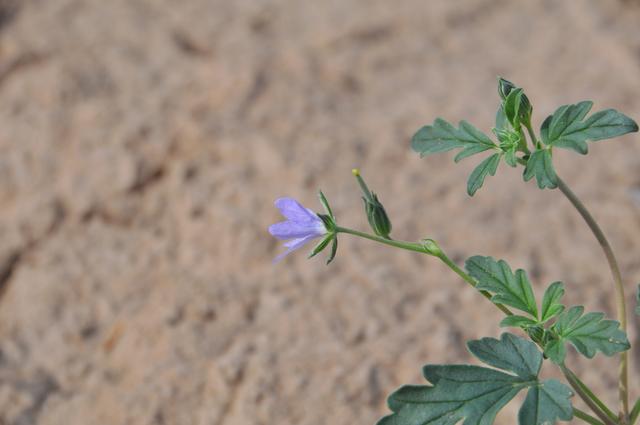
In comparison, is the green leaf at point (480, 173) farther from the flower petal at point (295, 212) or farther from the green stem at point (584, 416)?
the green stem at point (584, 416)

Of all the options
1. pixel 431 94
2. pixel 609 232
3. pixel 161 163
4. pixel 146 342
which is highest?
pixel 161 163

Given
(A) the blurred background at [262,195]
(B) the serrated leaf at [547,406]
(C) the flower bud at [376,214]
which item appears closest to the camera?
(B) the serrated leaf at [547,406]

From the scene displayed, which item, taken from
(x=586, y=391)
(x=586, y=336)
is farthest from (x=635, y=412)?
(x=586, y=336)

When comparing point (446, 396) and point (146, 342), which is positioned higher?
point (146, 342)

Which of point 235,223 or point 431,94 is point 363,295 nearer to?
point 235,223

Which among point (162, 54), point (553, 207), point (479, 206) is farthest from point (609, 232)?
point (162, 54)

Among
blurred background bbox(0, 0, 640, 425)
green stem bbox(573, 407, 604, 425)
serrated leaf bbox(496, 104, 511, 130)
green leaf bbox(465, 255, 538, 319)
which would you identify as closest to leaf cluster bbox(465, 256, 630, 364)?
green leaf bbox(465, 255, 538, 319)

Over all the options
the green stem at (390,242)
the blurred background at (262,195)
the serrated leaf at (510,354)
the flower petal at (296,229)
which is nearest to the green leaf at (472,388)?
the serrated leaf at (510,354)
